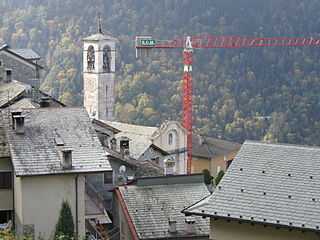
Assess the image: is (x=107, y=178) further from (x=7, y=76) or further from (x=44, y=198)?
(x=7, y=76)

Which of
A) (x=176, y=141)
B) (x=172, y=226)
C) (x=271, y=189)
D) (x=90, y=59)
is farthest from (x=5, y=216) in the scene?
(x=90, y=59)

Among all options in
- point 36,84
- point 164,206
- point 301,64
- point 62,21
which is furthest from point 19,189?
point 301,64

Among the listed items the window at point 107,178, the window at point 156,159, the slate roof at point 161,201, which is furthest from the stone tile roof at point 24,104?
the window at point 156,159

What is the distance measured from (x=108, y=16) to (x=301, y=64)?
1328 inches

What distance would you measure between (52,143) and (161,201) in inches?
166

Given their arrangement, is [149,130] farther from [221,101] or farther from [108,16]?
[108,16]

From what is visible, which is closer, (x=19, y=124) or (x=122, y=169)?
(x=19, y=124)

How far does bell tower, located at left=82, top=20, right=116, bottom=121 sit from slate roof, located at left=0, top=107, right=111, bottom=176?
51.0 metres

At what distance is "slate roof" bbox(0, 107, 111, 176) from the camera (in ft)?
83.7

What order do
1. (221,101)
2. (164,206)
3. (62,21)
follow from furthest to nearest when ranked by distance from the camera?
(62,21)
(221,101)
(164,206)

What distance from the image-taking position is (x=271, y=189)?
19.1 metres

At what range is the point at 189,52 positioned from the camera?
91.2 m

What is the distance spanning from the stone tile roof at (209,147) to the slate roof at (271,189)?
4381 centimetres

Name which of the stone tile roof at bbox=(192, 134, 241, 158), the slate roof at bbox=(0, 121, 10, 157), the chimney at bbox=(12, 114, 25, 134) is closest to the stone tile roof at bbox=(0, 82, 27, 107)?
the slate roof at bbox=(0, 121, 10, 157)
